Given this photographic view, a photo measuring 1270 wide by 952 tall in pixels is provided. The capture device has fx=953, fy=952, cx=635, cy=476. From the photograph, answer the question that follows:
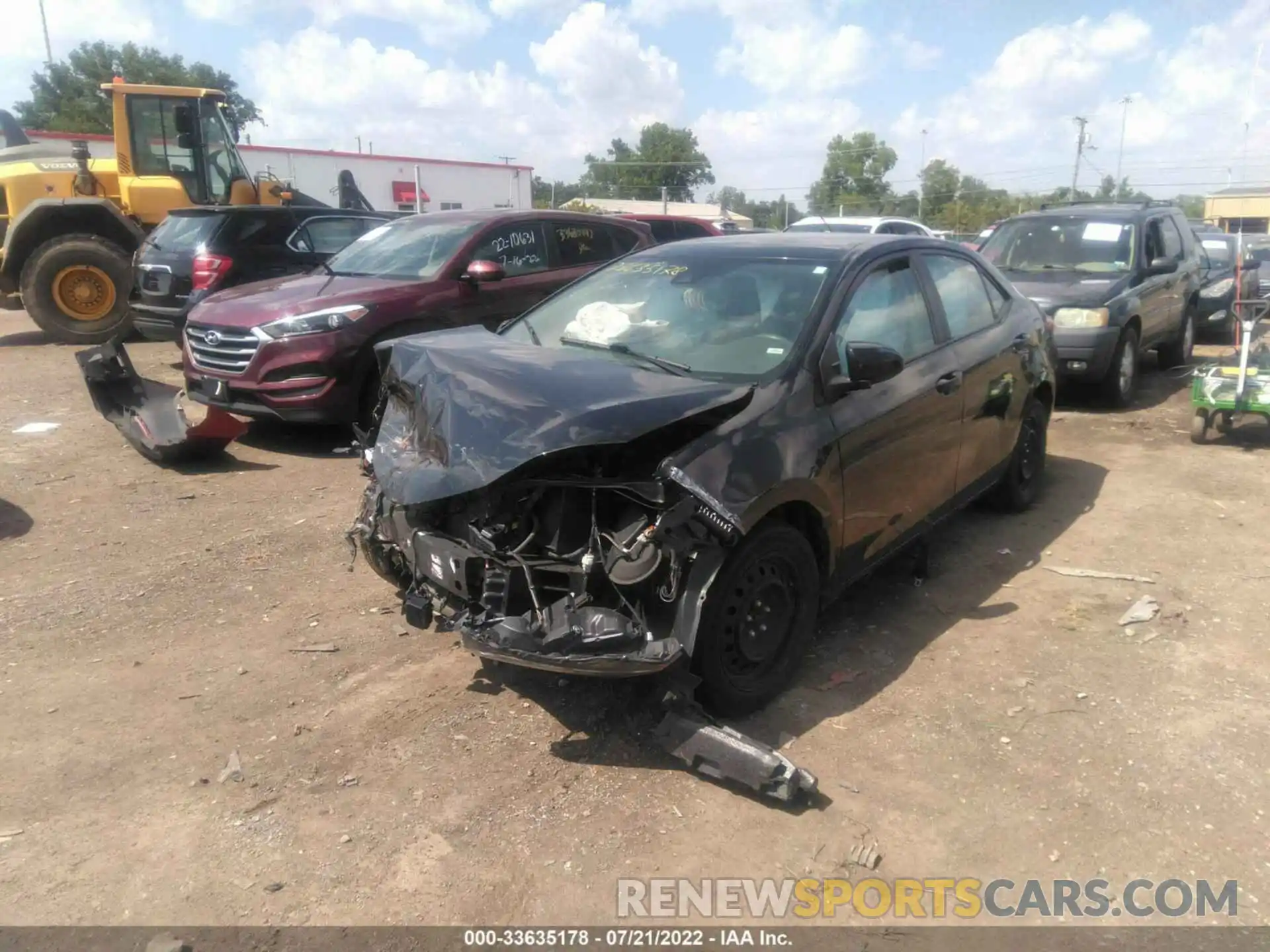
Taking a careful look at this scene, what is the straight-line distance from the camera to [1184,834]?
302 cm

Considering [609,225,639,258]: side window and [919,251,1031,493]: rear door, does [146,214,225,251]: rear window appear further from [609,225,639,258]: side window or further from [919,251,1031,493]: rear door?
[919,251,1031,493]: rear door

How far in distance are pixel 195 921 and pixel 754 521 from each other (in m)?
2.06

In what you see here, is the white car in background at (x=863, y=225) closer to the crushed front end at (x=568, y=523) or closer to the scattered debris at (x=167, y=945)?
the crushed front end at (x=568, y=523)

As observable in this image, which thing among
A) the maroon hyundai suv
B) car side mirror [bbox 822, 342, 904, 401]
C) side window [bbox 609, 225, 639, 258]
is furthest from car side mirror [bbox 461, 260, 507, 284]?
car side mirror [bbox 822, 342, 904, 401]

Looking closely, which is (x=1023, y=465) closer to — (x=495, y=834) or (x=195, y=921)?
(x=495, y=834)

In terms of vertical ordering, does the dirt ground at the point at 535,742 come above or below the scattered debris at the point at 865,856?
above

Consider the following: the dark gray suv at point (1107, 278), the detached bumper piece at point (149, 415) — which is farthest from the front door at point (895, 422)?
the detached bumper piece at point (149, 415)

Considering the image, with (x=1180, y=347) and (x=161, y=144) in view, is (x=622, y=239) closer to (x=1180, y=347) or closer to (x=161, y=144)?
(x=1180, y=347)

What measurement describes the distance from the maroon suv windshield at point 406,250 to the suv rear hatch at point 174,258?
2.25m

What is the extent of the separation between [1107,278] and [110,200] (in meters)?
12.1

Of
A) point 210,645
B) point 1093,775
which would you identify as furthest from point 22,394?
point 1093,775

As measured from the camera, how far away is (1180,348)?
10672 mm

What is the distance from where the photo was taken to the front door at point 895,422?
3.93 metres

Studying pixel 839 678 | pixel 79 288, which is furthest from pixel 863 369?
pixel 79 288
